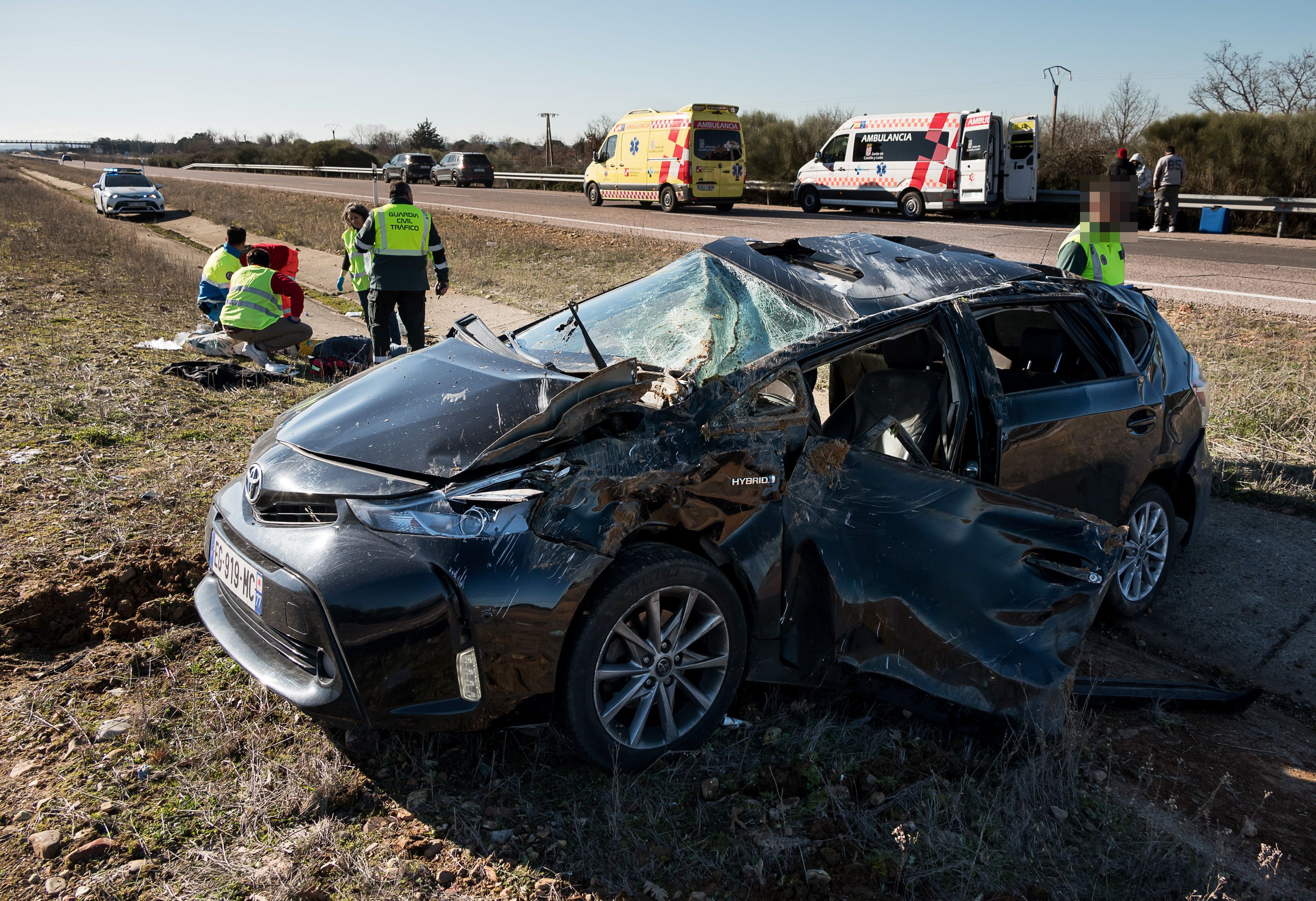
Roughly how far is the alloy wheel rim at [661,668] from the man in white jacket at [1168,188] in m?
20.0

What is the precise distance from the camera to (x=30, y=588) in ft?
12.3

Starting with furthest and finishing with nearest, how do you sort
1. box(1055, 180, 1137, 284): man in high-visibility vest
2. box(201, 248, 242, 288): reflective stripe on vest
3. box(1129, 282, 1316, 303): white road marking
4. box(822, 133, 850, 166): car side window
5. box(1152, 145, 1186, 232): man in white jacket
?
box(822, 133, 850, 166): car side window < box(1152, 145, 1186, 232): man in white jacket < box(1129, 282, 1316, 303): white road marking < box(201, 248, 242, 288): reflective stripe on vest < box(1055, 180, 1137, 284): man in high-visibility vest

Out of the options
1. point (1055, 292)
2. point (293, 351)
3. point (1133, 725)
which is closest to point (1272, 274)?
point (1055, 292)

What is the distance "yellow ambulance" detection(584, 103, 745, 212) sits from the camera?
23188 mm

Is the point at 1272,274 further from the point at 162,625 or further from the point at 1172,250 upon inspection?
the point at 162,625

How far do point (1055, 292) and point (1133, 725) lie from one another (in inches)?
73.5

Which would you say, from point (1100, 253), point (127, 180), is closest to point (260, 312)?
point (1100, 253)

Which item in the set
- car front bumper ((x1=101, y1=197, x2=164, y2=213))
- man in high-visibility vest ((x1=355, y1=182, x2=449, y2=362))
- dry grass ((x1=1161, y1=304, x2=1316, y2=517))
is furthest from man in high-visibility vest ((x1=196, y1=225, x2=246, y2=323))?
car front bumper ((x1=101, y1=197, x2=164, y2=213))

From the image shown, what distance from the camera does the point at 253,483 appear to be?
2994 millimetres

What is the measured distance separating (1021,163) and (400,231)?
17.6 metres

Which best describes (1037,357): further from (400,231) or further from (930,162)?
(930,162)

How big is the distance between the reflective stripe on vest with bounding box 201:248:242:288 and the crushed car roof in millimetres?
7529

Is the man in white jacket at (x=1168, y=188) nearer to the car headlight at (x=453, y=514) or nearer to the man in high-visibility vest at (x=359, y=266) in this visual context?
the man in high-visibility vest at (x=359, y=266)

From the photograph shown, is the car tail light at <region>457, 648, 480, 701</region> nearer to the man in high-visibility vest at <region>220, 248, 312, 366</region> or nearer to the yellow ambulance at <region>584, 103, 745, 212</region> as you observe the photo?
the man in high-visibility vest at <region>220, 248, 312, 366</region>
